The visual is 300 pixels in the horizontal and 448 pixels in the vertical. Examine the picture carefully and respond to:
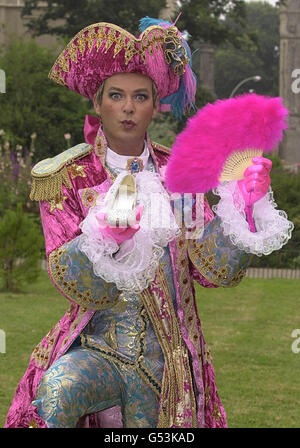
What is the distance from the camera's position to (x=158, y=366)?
3.41 meters

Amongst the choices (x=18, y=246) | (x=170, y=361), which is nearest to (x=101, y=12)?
(x=18, y=246)

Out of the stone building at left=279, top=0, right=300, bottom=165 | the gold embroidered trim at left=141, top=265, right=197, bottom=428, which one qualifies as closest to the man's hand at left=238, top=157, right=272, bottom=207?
the gold embroidered trim at left=141, top=265, right=197, bottom=428

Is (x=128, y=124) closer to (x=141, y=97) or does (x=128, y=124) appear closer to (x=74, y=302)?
(x=141, y=97)

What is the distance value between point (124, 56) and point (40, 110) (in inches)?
596

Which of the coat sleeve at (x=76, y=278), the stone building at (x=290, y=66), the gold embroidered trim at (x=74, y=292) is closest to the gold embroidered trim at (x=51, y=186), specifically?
the coat sleeve at (x=76, y=278)

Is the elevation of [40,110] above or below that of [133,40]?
below

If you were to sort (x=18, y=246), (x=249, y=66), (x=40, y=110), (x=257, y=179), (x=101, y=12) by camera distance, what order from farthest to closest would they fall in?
(x=249, y=66) → (x=101, y=12) → (x=40, y=110) → (x=18, y=246) → (x=257, y=179)

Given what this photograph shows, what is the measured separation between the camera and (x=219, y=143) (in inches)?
123

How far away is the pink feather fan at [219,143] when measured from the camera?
3.11 m

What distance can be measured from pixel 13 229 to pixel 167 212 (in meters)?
7.51

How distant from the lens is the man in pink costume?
317 centimetres

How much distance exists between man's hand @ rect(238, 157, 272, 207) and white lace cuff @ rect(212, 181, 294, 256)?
2.2 inches

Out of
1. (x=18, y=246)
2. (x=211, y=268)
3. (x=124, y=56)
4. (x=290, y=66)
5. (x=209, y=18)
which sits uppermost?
(x=124, y=56)

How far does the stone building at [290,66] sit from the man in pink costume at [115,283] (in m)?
21.3
